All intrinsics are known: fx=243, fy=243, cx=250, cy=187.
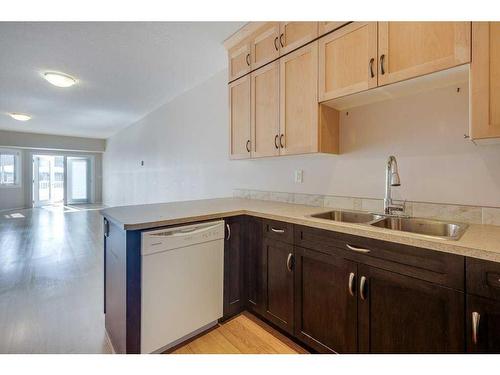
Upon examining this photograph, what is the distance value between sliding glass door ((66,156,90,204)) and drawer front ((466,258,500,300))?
11.2 m

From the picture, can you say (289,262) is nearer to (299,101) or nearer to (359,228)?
(359,228)

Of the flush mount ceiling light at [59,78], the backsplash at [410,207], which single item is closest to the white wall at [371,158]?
the backsplash at [410,207]

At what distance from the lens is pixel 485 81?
1117 mm

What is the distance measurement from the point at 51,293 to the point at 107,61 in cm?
261

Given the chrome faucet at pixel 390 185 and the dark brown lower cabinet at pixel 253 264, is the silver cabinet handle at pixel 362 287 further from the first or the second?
the dark brown lower cabinet at pixel 253 264

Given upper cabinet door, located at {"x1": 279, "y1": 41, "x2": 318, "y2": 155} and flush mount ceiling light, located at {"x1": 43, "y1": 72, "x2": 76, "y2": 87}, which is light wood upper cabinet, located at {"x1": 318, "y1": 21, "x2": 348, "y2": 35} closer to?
upper cabinet door, located at {"x1": 279, "y1": 41, "x2": 318, "y2": 155}

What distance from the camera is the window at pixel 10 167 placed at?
7.61 metres

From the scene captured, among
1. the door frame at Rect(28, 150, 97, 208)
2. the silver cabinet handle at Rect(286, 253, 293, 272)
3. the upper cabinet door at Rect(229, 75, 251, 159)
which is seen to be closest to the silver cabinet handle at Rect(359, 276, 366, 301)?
the silver cabinet handle at Rect(286, 253, 293, 272)

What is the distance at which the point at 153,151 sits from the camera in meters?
5.14

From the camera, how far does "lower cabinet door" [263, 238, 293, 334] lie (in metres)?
1.65

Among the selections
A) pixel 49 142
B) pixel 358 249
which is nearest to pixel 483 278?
pixel 358 249

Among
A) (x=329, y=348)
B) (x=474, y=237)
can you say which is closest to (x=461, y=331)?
(x=474, y=237)
